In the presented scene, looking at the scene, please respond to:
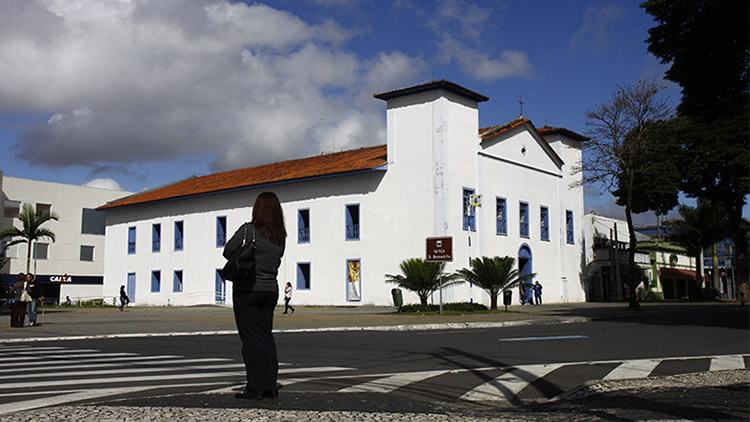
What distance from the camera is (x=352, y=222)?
40.4 m

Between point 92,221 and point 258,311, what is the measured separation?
2526 inches

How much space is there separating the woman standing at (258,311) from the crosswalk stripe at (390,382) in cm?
124

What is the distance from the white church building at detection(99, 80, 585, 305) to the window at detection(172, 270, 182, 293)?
9 cm

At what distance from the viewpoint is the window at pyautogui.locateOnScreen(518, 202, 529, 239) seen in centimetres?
4319

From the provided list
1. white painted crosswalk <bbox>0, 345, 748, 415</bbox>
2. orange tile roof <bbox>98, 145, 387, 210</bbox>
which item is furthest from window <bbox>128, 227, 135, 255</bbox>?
white painted crosswalk <bbox>0, 345, 748, 415</bbox>

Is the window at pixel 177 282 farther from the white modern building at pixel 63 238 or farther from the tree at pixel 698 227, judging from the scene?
the tree at pixel 698 227

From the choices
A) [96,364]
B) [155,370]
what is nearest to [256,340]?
[155,370]

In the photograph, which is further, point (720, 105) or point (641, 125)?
point (641, 125)

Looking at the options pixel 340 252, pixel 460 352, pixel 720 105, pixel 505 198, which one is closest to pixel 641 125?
pixel 505 198

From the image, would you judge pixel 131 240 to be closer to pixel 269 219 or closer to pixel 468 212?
pixel 468 212

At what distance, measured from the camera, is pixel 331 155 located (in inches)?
1866

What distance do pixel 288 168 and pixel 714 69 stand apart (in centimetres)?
3116

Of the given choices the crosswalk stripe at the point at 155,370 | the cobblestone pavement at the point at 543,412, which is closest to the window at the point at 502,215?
the crosswalk stripe at the point at 155,370

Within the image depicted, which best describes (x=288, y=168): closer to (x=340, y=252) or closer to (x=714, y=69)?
(x=340, y=252)
